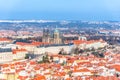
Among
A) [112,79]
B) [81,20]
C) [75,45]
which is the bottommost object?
[81,20]

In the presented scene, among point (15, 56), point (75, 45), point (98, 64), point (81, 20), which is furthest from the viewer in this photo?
point (81, 20)

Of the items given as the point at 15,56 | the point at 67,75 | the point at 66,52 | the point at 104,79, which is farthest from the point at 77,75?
the point at 66,52

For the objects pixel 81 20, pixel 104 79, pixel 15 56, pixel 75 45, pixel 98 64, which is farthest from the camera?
pixel 81 20

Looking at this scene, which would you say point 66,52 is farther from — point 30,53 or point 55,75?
point 55,75

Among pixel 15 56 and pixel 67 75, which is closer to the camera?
pixel 67 75

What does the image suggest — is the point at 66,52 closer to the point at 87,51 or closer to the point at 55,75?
the point at 87,51

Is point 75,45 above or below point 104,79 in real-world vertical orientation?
below

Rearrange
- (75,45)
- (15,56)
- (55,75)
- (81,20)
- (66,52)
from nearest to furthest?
(55,75), (15,56), (66,52), (75,45), (81,20)

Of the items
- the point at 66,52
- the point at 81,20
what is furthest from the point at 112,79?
the point at 81,20

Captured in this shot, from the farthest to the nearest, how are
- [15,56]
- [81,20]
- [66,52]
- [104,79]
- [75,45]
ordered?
[81,20]
[75,45]
[66,52]
[15,56]
[104,79]
